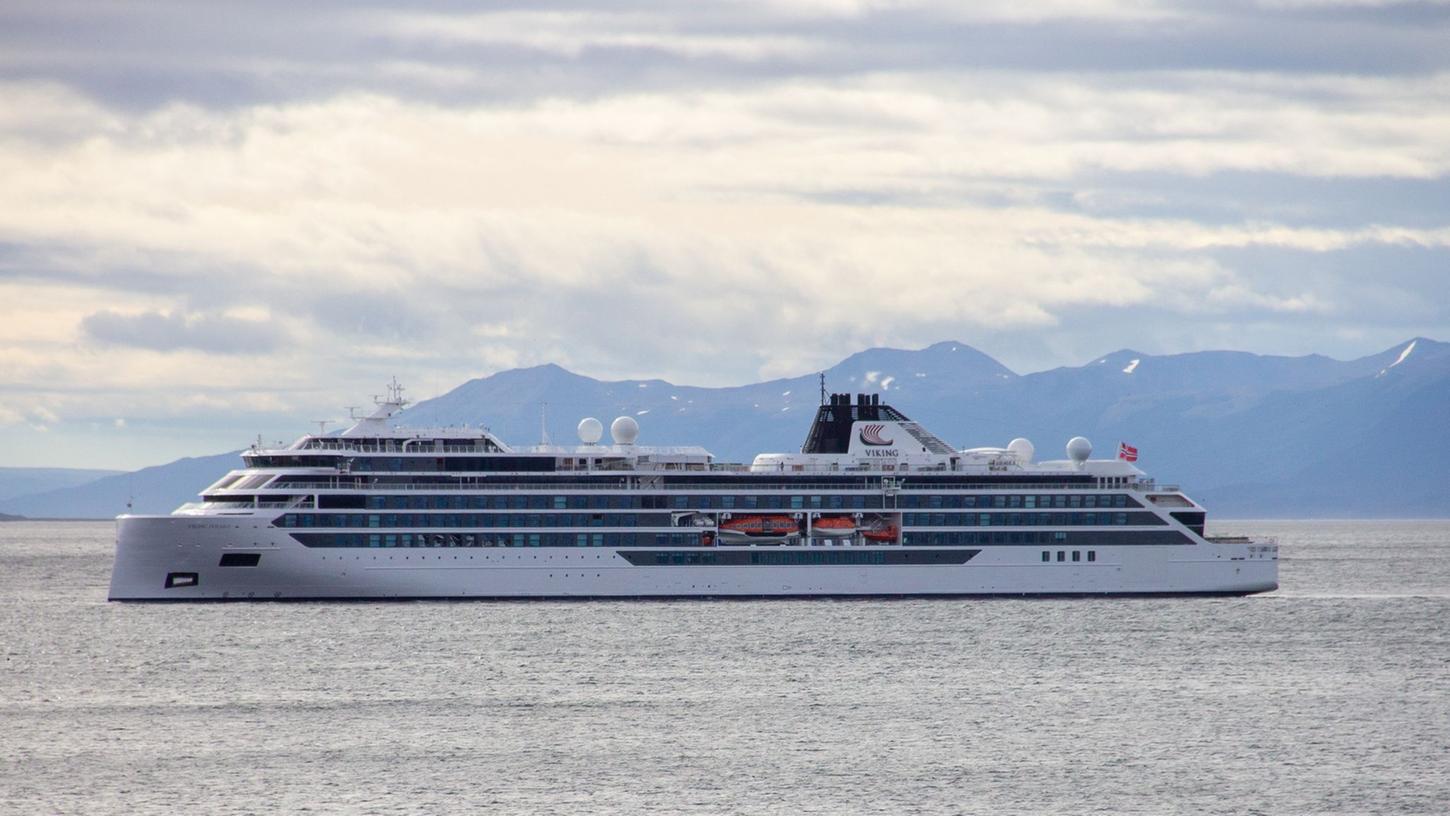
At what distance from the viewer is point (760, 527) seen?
9094 cm

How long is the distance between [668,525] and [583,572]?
440 centimetres

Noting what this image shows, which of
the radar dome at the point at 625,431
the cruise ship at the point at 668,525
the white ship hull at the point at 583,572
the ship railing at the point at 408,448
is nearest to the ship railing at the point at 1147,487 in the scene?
the cruise ship at the point at 668,525

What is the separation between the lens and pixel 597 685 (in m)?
63.9

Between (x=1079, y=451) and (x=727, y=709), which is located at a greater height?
(x=1079, y=451)

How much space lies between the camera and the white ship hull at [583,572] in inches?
3356

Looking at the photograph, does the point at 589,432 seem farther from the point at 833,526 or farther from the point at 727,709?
the point at 727,709

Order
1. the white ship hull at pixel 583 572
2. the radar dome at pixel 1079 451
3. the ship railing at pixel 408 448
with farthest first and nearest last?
1. the radar dome at pixel 1079 451
2. the ship railing at pixel 408 448
3. the white ship hull at pixel 583 572

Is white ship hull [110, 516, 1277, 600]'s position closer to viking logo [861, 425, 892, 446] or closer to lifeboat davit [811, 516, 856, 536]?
lifeboat davit [811, 516, 856, 536]

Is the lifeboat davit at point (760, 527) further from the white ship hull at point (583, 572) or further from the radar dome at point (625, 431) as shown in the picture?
the radar dome at point (625, 431)

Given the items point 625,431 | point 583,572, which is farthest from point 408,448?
point 625,431

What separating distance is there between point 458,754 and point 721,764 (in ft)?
22.8

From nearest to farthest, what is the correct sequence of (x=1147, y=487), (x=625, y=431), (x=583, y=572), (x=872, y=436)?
(x=583, y=572), (x=1147, y=487), (x=625, y=431), (x=872, y=436)

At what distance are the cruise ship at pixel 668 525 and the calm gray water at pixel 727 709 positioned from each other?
1536mm

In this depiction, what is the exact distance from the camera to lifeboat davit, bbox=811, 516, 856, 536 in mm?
91438
